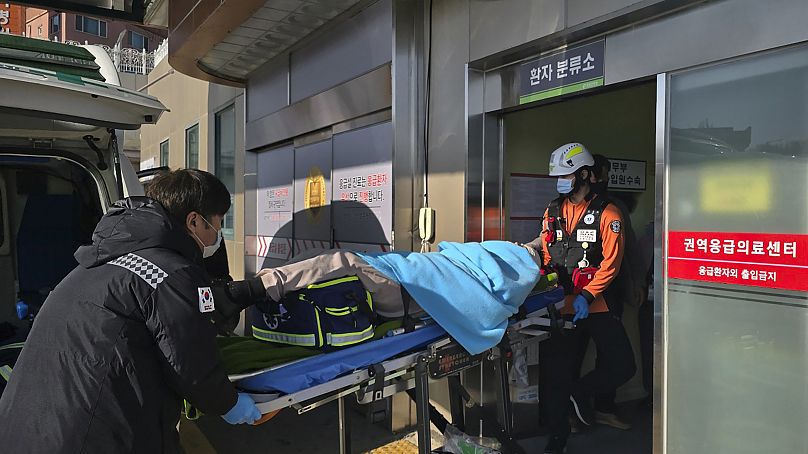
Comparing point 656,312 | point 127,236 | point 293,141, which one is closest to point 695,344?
point 656,312

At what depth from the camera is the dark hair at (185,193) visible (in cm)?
209

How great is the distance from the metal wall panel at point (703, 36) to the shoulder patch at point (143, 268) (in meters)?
2.57

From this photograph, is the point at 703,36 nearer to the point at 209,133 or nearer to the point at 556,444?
the point at 556,444

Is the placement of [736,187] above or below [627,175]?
below

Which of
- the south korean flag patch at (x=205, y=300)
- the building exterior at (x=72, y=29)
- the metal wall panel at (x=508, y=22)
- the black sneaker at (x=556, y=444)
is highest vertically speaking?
the building exterior at (x=72, y=29)

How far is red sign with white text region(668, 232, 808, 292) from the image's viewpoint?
2.50 m

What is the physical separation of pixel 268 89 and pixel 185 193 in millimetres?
5057

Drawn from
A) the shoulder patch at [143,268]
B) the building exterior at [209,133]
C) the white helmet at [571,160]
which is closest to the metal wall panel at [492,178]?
the white helmet at [571,160]

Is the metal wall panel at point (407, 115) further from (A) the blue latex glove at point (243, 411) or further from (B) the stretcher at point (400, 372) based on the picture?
Answer: (A) the blue latex glove at point (243, 411)

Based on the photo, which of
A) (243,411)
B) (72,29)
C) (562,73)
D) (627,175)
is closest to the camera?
(243,411)

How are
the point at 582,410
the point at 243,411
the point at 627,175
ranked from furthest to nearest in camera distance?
the point at 627,175 → the point at 582,410 → the point at 243,411

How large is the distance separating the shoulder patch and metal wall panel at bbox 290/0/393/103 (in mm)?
3154

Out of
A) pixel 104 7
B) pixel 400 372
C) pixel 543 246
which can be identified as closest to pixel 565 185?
pixel 543 246

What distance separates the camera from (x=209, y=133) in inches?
363
